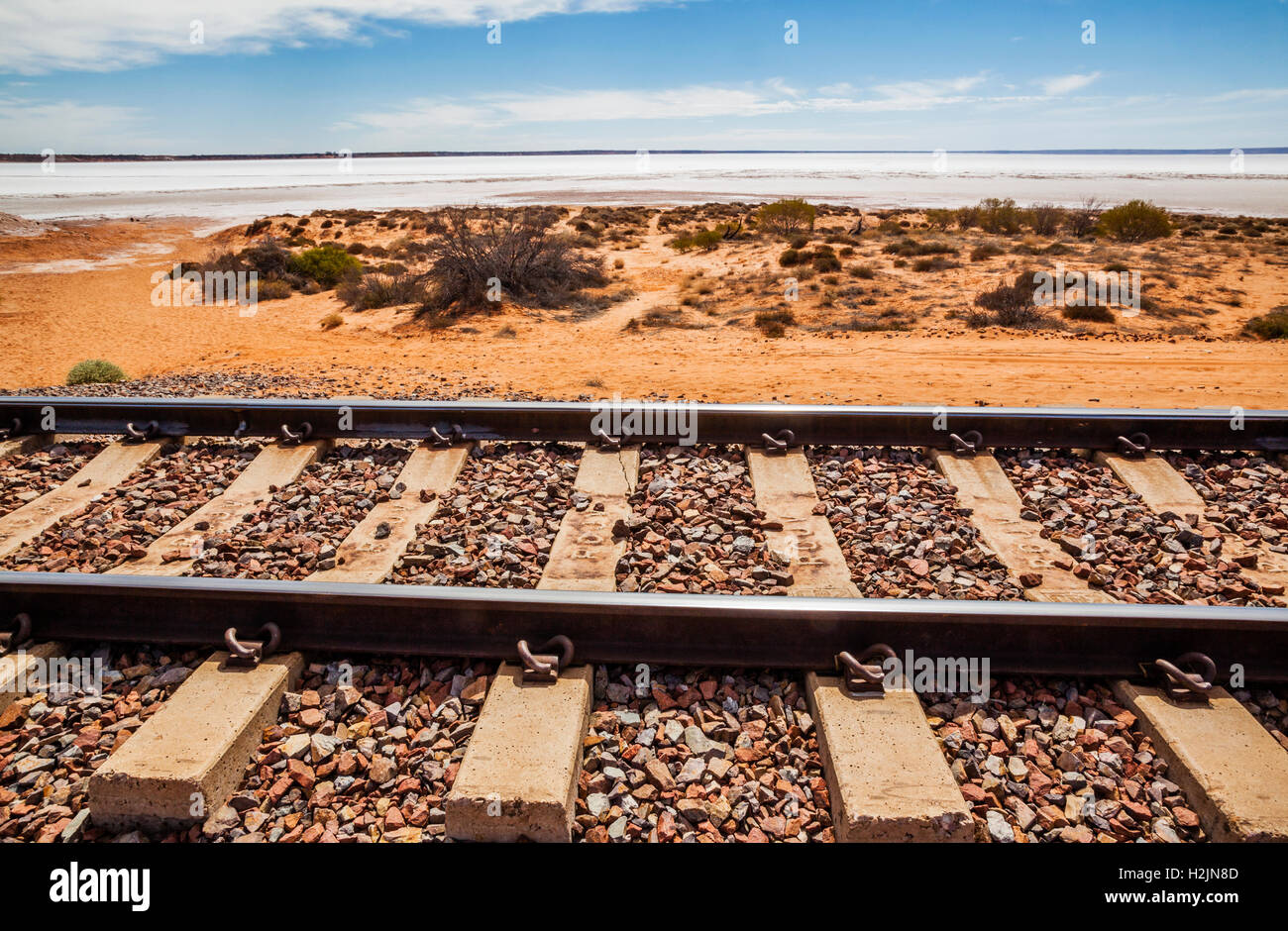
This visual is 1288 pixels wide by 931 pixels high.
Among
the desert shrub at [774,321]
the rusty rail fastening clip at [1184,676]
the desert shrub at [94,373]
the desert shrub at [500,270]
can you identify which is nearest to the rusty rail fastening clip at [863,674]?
the rusty rail fastening clip at [1184,676]

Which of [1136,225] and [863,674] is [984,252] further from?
[863,674]

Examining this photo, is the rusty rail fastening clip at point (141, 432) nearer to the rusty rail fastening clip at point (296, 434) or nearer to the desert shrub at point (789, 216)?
the rusty rail fastening clip at point (296, 434)

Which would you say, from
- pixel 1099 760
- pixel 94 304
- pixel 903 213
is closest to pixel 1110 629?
pixel 1099 760

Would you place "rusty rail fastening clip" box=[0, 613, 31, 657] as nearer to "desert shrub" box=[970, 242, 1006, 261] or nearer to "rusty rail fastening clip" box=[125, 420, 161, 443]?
"rusty rail fastening clip" box=[125, 420, 161, 443]

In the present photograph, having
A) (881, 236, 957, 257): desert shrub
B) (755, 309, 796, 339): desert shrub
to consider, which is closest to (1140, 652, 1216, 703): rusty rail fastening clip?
(755, 309, 796, 339): desert shrub

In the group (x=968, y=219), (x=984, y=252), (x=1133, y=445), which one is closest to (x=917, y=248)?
(x=984, y=252)
